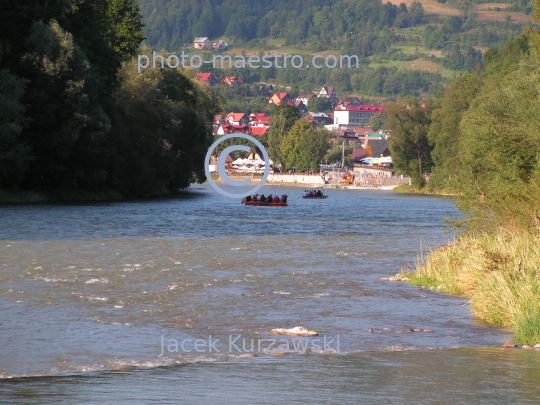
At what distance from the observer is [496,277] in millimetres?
15836

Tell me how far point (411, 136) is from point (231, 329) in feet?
309

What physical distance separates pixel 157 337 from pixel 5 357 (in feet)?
8.51

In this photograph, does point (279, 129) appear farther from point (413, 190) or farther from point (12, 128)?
point (12, 128)

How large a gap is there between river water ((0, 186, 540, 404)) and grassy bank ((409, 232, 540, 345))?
414 mm

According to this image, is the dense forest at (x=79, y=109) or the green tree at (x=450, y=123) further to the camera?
the green tree at (x=450, y=123)

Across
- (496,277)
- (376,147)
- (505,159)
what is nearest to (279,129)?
(376,147)

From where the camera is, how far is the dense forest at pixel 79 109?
1930 inches

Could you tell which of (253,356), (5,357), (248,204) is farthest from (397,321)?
(248,204)

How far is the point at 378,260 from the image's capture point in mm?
26844

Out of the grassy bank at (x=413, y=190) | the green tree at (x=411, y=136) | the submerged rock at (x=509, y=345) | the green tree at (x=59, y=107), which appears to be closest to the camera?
the submerged rock at (x=509, y=345)

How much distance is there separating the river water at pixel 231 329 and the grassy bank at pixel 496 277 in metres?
0.41

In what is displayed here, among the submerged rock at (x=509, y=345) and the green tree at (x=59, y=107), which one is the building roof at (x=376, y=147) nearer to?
the green tree at (x=59, y=107)

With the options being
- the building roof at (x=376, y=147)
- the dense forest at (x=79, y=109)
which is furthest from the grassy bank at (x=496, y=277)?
the building roof at (x=376, y=147)

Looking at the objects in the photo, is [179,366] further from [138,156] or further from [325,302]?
[138,156]
